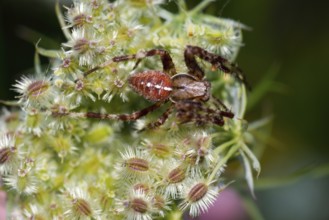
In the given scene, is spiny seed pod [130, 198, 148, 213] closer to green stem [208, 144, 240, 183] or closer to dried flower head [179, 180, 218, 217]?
dried flower head [179, 180, 218, 217]

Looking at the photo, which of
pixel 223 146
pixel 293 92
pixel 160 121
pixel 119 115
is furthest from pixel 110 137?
pixel 293 92

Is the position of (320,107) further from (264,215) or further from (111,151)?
(111,151)

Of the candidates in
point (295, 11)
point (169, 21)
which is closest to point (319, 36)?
point (295, 11)

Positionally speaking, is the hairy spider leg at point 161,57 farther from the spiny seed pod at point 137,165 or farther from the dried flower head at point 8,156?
the dried flower head at point 8,156

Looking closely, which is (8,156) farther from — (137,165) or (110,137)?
(137,165)

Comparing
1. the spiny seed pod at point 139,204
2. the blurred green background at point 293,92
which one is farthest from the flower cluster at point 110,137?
the blurred green background at point 293,92

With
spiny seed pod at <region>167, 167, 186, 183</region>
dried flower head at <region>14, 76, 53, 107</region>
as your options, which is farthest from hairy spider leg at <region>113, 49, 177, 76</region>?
spiny seed pod at <region>167, 167, 186, 183</region>
